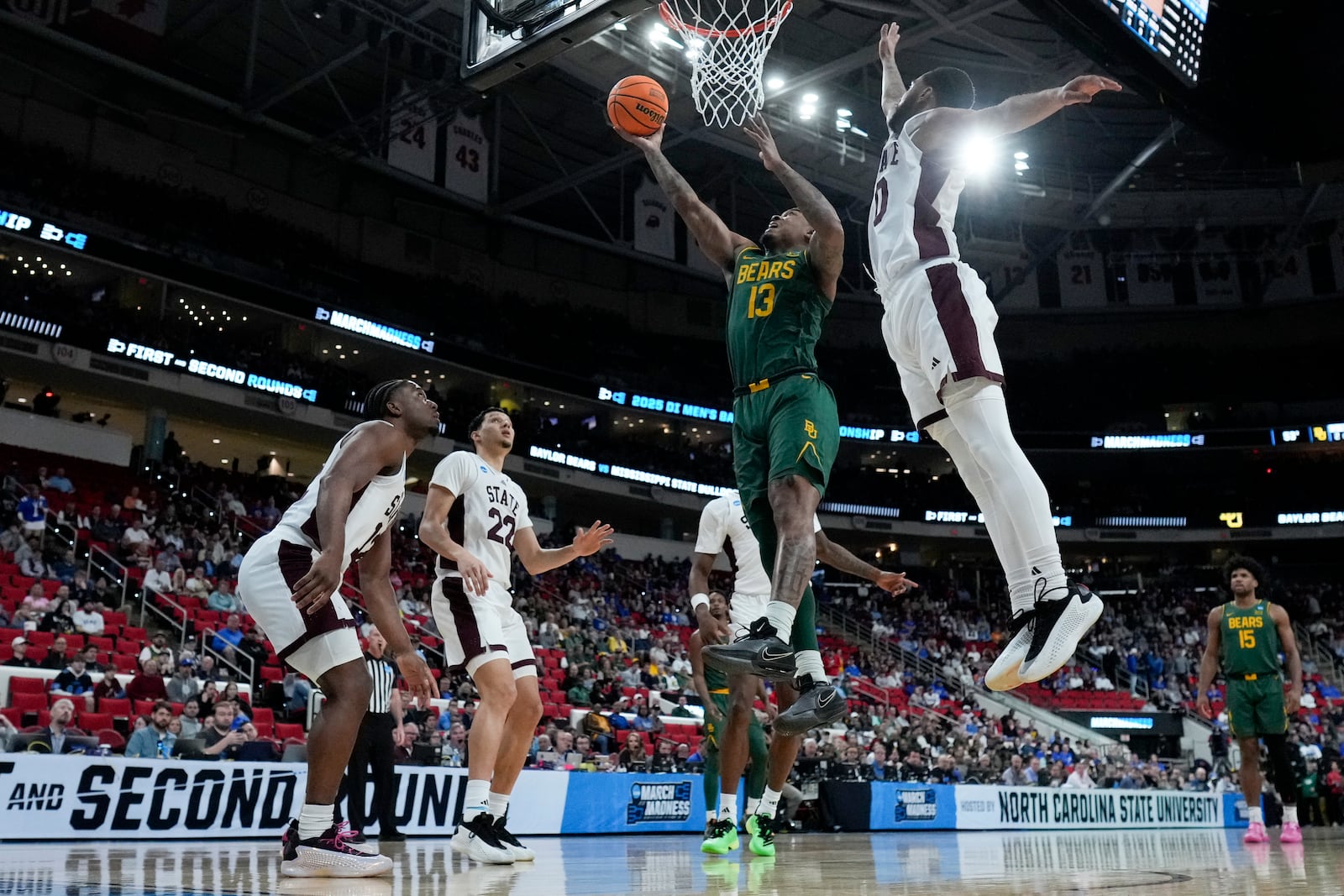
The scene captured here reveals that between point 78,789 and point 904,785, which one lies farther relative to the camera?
point 904,785

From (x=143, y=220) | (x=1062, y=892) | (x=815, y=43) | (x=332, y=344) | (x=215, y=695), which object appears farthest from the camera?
(x=332, y=344)

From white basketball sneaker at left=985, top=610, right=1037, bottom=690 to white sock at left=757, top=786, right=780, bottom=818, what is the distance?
2.70m

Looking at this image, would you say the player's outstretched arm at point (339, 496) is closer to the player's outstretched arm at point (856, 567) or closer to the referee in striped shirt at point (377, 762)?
the player's outstretched arm at point (856, 567)

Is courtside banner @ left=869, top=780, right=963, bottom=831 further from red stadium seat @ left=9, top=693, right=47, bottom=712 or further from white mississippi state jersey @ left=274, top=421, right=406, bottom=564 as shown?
white mississippi state jersey @ left=274, top=421, right=406, bottom=564

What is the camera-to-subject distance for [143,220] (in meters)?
25.1

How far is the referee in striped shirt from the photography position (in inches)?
278

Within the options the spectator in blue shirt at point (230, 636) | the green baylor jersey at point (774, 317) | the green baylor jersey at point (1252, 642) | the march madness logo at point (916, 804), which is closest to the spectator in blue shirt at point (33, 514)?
the spectator in blue shirt at point (230, 636)

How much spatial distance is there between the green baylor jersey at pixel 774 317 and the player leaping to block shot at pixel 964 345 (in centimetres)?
47

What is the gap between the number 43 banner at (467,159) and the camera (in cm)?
2983

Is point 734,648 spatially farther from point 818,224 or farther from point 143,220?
point 143,220

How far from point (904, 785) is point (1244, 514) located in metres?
28.2

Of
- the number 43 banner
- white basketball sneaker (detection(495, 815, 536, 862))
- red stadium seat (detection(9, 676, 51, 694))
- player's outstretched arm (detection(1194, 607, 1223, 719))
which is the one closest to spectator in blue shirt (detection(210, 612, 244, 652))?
red stadium seat (detection(9, 676, 51, 694))

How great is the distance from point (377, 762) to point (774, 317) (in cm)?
434

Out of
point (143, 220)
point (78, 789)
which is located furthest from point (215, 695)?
point (143, 220)
